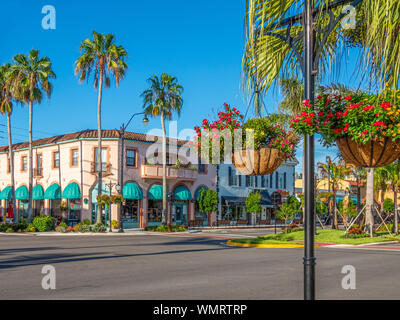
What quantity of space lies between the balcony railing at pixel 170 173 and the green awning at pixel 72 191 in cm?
624

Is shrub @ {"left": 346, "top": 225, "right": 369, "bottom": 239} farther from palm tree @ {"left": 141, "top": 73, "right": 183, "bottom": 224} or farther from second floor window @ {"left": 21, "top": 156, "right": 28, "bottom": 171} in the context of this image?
second floor window @ {"left": 21, "top": 156, "right": 28, "bottom": 171}

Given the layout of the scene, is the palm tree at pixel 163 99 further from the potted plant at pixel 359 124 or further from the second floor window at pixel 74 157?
the potted plant at pixel 359 124

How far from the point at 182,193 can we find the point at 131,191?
655 centimetres

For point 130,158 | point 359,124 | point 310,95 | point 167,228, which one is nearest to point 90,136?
point 130,158

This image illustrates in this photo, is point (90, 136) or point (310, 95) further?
point (90, 136)

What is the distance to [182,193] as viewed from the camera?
153ft

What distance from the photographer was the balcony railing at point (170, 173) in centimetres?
4353

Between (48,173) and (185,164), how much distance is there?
14047mm

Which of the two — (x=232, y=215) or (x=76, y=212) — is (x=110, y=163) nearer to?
(x=76, y=212)

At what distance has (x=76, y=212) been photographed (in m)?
42.5

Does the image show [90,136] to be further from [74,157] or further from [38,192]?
[38,192]

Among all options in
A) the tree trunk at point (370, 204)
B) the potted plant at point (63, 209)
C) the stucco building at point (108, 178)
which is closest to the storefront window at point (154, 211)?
the stucco building at point (108, 178)

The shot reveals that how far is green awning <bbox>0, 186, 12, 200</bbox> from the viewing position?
47819 millimetres
